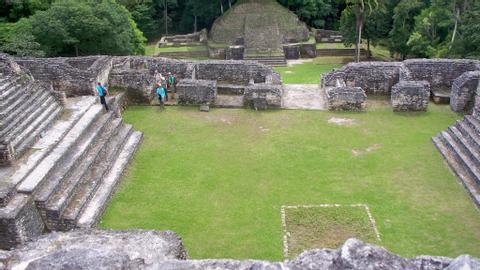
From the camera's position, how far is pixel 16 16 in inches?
1069

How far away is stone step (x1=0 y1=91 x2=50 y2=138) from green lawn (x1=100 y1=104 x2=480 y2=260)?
2.90 m

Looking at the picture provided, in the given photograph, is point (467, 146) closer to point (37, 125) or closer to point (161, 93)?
point (161, 93)

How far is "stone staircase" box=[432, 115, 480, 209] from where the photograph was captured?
1110 cm

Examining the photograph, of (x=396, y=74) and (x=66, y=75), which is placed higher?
(x=66, y=75)

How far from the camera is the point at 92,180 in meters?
11.2

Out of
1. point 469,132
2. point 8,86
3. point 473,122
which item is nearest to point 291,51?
point 473,122

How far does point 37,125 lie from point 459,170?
10.6 meters

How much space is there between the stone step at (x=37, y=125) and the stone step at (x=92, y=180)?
1.61 m

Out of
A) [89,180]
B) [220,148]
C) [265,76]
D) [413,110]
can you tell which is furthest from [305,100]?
[89,180]

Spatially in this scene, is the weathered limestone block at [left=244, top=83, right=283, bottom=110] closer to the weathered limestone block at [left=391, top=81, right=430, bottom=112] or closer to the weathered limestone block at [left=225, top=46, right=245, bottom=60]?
the weathered limestone block at [left=391, top=81, right=430, bottom=112]

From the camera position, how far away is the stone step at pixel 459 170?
10.7 m

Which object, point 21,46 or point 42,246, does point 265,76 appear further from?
point 42,246

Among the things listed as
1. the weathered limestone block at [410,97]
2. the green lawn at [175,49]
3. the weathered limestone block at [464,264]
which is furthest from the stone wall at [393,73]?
the green lawn at [175,49]

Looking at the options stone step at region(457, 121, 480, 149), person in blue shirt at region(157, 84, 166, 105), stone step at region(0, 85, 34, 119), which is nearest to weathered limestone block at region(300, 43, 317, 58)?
person in blue shirt at region(157, 84, 166, 105)
